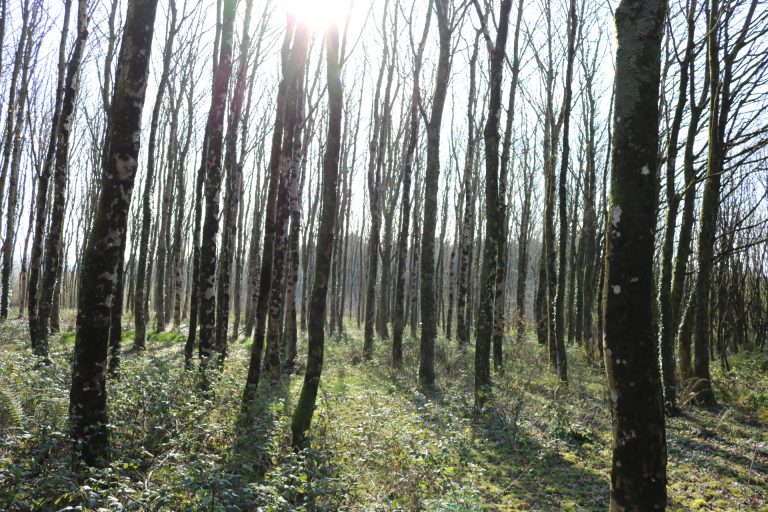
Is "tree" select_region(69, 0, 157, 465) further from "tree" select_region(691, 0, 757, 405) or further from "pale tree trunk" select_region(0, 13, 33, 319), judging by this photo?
"pale tree trunk" select_region(0, 13, 33, 319)

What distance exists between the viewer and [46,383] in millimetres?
5430

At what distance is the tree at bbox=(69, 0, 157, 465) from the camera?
12.8ft

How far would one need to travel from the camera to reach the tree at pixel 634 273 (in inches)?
98.6

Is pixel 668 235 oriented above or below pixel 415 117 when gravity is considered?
below

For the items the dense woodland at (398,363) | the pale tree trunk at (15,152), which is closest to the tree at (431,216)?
the dense woodland at (398,363)

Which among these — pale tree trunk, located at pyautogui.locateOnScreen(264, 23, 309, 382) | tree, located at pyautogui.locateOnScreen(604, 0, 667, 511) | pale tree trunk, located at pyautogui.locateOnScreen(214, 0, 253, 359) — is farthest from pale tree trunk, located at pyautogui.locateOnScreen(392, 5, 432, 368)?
tree, located at pyautogui.locateOnScreen(604, 0, 667, 511)

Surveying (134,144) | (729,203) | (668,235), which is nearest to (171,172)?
(134,144)

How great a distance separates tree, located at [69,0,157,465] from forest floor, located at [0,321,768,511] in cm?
20

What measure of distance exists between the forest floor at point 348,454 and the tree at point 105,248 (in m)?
0.20

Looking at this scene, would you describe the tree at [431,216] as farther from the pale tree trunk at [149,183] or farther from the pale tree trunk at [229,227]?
the pale tree trunk at [149,183]

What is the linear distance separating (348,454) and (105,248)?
111 inches

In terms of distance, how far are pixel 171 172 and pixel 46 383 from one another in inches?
569

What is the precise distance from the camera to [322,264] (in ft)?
16.0

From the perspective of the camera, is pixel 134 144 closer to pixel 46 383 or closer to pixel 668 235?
pixel 46 383
